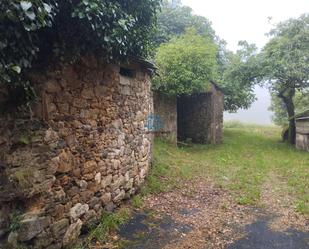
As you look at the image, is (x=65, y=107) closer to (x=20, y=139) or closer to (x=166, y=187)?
(x=20, y=139)

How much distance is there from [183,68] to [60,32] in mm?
8329

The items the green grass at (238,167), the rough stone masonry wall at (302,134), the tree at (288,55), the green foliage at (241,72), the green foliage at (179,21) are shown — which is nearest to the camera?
the green grass at (238,167)

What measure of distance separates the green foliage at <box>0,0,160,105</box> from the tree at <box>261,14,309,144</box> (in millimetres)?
9087

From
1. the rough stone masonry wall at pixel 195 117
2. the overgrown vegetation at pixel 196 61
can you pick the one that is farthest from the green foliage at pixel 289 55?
the rough stone masonry wall at pixel 195 117

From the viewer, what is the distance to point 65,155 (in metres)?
3.90

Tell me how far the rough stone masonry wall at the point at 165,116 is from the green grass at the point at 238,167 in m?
0.48

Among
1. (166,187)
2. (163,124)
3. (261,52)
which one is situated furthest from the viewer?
(261,52)

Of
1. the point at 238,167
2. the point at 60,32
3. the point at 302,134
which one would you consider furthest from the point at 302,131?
the point at 60,32

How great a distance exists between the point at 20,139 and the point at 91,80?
4.90ft

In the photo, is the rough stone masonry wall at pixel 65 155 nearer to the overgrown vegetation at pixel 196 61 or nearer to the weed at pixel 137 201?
the weed at pixel 137 201

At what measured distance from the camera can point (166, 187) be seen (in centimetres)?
691

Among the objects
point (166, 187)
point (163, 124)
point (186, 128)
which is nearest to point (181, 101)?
point (186, 128)

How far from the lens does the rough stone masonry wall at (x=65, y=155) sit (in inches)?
128

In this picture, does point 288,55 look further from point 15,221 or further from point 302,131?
point 15,221
